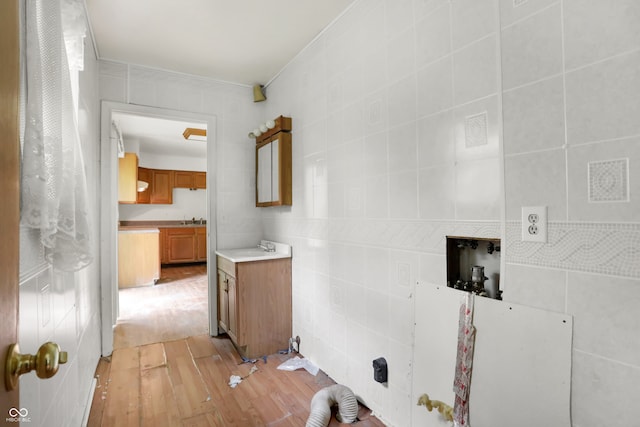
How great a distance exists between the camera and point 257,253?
279 cm

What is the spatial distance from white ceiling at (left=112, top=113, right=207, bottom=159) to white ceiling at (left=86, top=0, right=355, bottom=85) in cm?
137

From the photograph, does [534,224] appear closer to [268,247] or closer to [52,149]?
[52,149]

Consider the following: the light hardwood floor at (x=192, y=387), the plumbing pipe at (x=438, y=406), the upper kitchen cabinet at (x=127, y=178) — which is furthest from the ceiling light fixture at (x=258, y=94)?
the upper kitchen cabinet at (x=127, y=178)

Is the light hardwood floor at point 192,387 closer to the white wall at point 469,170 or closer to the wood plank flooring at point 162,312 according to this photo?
the wood plank flooring at point 162,312

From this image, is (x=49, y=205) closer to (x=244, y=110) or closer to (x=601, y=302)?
(x=601, y=302)

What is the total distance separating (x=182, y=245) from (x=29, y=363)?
6.58 metres

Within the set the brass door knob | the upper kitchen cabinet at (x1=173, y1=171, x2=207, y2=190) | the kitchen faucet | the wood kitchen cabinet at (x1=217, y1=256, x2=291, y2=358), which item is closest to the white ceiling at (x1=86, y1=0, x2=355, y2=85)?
the kitchen faucet

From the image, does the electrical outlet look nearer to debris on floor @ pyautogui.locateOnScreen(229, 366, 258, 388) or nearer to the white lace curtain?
the white lace curtain

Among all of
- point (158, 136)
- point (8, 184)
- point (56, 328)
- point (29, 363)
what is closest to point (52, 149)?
point (8, 184)

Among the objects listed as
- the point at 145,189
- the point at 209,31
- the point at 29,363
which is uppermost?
the point at 209,31

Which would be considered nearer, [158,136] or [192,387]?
[192,387]

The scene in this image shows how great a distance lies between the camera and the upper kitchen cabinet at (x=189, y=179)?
698 centimetres

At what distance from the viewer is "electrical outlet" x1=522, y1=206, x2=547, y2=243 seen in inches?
41.1

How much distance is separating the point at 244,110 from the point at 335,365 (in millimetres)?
2451
